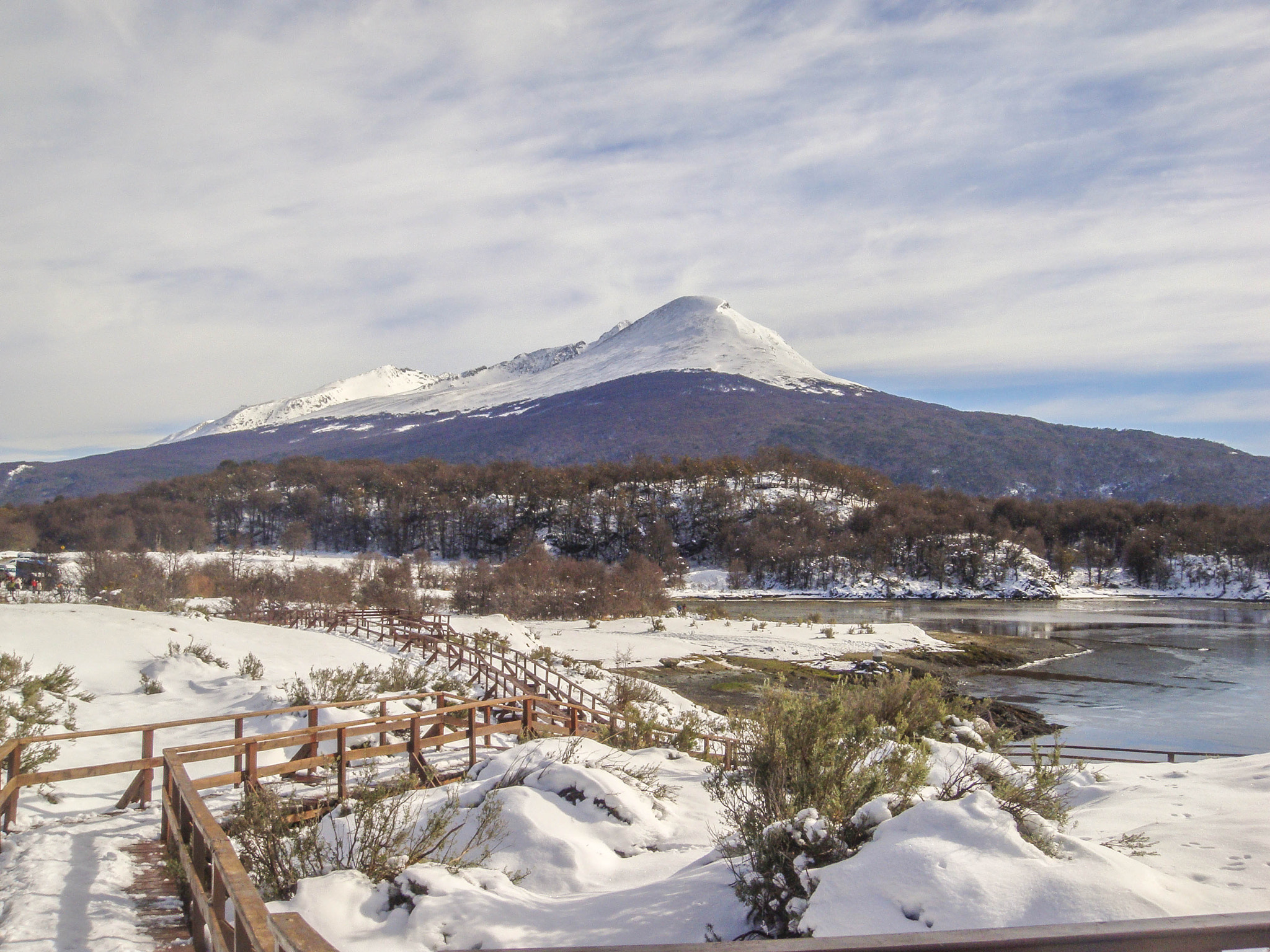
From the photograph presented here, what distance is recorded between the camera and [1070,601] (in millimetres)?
80125

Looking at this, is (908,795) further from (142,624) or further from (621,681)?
(142,624)

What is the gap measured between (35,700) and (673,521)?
333 feet

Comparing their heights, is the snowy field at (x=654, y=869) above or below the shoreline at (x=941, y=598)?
above

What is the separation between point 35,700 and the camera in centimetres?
1223

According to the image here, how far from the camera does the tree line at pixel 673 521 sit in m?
92.4

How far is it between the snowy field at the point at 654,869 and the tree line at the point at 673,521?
79.8 m

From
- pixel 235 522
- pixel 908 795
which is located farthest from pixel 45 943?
pixel 235 522

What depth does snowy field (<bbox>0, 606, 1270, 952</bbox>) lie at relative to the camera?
458 cm

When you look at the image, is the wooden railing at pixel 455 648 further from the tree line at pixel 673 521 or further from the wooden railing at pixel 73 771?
the tree line at pixel 673 521


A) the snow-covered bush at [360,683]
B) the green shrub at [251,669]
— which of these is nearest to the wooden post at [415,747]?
the snow-covered bush at [360,683]

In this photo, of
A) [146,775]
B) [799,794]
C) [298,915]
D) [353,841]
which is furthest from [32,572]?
[298,915]

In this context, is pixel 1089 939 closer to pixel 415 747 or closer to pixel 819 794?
pixel 819 794

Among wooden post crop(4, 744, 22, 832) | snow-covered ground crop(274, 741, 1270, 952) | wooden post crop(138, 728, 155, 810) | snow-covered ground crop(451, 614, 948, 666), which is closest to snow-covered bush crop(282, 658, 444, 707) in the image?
wooden post crop(138, 728, 155, 810)

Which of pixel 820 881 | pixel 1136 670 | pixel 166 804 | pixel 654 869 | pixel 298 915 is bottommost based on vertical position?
pixel 1136 670
